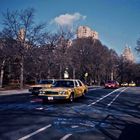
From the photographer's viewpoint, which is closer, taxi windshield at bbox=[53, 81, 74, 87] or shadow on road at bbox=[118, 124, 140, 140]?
shadow on road at bbox=[118, 124, 140, 140]

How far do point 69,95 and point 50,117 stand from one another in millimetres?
8067

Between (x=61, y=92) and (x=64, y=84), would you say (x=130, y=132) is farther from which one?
(x=64, y=84)

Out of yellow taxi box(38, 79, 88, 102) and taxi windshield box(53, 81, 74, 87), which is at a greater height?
taxi windshield box(53, 81, 74, 87)

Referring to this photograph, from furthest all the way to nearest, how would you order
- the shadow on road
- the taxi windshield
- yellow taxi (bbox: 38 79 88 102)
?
the taxi windshield, yellow taxi (bbox: 38 79 88 102), the shadow on road

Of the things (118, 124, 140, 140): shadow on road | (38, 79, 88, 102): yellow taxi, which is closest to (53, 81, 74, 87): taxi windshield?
(38, 79, 88, 102): yellow taxi

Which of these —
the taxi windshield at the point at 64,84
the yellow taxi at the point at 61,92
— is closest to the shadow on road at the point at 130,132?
the yellow taxi at the point at 61,92

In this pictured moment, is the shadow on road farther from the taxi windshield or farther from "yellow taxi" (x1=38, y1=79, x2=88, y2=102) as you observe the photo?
the taxi windshield

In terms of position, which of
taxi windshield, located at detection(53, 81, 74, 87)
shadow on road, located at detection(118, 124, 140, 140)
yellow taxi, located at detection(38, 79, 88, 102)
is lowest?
shadow on road, located at detection(118, 124, 140, 140)

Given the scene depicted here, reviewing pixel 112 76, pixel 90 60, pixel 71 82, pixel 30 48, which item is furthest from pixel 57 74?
pixel 71 82

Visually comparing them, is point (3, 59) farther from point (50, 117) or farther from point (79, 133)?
point (79, 133)

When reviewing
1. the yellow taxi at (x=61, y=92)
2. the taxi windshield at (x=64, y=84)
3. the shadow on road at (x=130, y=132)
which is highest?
the taxi windshield at (x=64, y=84)

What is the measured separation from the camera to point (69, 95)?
75.5 feet

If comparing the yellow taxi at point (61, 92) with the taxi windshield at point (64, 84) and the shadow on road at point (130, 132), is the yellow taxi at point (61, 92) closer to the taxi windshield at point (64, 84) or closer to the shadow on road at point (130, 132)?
the taxi windshield at point (64, 84)

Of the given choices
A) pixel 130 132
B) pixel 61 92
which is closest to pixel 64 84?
pixel 61 92
